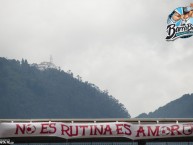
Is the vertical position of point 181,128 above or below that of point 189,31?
below

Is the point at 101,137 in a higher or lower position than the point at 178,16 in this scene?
lower

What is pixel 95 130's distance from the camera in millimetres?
23344

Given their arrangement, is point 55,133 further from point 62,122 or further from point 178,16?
point 178,16

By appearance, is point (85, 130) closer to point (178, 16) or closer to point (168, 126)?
point (168, 126)

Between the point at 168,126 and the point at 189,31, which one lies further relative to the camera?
the point at 189,31

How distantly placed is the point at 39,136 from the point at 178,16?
20.5 m

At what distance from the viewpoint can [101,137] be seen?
77.0ft

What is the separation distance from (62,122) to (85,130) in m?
1.39

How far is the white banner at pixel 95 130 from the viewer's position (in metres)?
23.0

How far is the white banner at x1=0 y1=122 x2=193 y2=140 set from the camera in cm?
2295

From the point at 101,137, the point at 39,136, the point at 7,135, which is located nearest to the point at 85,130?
the point at 101,137

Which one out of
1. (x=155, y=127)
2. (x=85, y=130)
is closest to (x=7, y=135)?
(x=85, y=130)

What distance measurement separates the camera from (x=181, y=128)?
77.9ft

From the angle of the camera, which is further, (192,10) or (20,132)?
(192,10)
